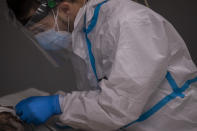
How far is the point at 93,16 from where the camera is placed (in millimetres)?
875

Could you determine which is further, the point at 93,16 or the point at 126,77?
the point at 93,16

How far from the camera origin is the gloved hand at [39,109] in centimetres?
89

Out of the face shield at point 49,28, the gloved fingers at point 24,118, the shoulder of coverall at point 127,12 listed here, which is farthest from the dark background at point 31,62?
the shoulder of coverall at point 127,12

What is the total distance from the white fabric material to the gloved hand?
38mm

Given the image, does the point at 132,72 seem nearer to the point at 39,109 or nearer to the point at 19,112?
the point at 39,109

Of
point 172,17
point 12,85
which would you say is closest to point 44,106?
point 12,85

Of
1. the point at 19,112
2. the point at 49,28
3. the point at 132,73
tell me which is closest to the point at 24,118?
the point at 19,112

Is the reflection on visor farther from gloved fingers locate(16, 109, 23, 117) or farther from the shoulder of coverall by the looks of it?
gloved fingers locate(16, 109, 23, 117)

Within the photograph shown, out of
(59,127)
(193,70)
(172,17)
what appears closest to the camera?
(193,70)

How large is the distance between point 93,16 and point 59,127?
55cm

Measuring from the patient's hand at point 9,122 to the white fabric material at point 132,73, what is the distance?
0.22 m

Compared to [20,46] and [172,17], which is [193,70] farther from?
[20,46]

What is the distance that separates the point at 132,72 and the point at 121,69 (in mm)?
39

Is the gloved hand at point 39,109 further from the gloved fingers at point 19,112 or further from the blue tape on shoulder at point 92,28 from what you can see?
the blue tape on shoulder at point 92,28
